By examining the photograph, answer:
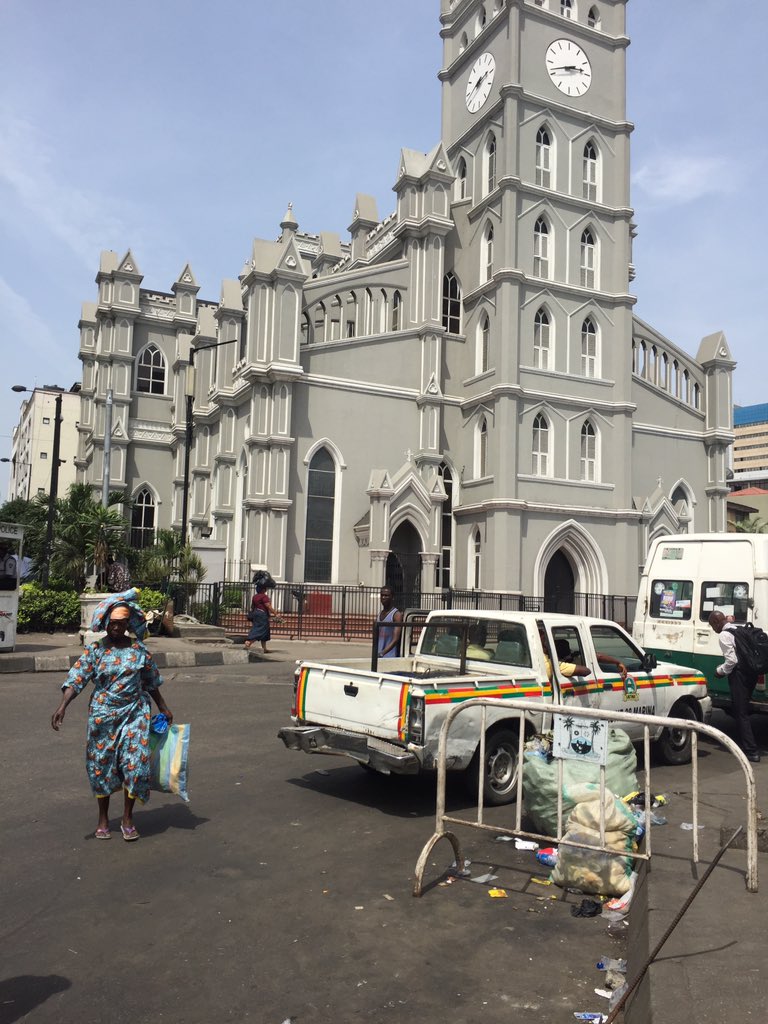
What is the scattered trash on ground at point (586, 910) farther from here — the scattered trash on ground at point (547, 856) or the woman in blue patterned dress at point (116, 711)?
the woman in blue patterned dress at point (116, 711)

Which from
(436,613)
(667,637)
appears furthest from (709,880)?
A: (667,637)

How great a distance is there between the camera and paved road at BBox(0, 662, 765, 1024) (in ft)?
12.7

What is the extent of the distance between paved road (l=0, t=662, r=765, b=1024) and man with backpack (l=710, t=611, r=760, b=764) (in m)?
3.82

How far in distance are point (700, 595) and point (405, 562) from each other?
19164 mm

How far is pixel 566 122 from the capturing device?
32.6 metres

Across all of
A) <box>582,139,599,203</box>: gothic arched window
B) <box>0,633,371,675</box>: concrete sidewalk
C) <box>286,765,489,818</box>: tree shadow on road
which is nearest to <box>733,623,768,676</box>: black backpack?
<box>286,765,489,818</box>: tree shadow on road

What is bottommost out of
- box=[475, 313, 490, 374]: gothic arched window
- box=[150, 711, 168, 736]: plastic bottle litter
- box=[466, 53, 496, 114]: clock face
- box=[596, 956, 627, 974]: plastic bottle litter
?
box=[596, 956, 627, 974]: plastic bottle litter

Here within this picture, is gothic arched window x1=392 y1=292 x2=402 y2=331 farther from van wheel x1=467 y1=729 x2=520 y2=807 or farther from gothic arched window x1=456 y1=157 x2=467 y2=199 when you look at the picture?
van wheel x1=467 y1=729 x2=520 y2=807

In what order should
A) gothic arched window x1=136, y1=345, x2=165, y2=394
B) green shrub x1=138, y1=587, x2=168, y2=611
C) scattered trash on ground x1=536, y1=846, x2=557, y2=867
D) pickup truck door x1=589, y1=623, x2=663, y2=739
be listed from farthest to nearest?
gothic arched window x1=136, y1=345, x2=165, y2=394 → green shrub x1=138, y1=587, x2=168, y2=611 → pickup truck door x1=589, y1=623, x2=663, y2=739 → scattered trash on ground x1=536, y1=846, x2=557, y2=867

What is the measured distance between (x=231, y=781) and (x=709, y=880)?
4.47 meters

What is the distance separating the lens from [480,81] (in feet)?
111

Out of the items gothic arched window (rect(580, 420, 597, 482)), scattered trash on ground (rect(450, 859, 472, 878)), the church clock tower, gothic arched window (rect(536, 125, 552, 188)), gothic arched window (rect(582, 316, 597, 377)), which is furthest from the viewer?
gothic arched window (rect(582, 316, 597, 377))

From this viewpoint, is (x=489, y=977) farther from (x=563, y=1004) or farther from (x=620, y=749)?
(x=620, y=749)

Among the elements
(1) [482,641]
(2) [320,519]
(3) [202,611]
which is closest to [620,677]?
(1) [482,641]
